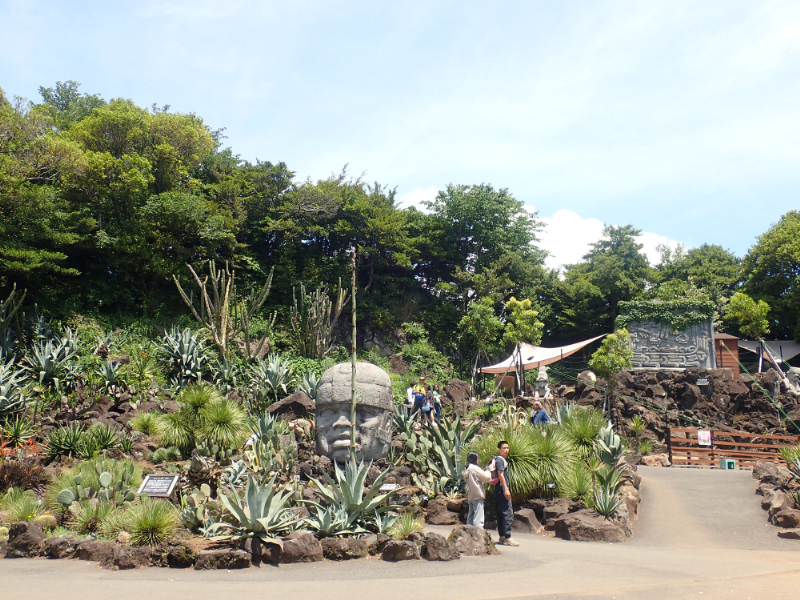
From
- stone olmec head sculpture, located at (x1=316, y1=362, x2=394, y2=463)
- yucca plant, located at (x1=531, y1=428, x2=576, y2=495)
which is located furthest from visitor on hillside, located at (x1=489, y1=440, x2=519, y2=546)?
stone olmec head sculpture, located at (x1=316, y1=362, x2=394, y2=463)

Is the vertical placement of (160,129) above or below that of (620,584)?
above

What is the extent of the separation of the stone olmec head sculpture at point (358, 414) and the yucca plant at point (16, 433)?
5.91 m

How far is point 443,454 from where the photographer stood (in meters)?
9.15

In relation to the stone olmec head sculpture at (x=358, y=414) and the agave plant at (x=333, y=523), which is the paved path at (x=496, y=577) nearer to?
the agave plant at (x=333, y=523)

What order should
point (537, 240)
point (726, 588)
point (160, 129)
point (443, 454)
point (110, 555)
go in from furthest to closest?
point (537, 240)
point (160, 129)
point (443, 454)
point (110, 555)
point (726, 588)

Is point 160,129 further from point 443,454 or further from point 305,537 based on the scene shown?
point 305,537

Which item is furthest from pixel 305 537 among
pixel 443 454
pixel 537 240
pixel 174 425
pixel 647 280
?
pixel 647 280

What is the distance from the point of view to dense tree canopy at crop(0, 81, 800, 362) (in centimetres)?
1858

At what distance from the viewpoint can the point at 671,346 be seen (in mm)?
21531

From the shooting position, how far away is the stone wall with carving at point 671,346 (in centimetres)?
2128

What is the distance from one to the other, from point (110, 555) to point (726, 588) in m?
5.42

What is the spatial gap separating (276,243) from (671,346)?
1695cm

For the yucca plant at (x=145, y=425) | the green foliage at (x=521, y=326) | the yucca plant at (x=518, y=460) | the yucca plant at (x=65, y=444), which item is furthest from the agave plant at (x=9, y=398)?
the green foliage at (x=521, y=326)

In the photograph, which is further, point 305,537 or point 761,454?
point 761,454
